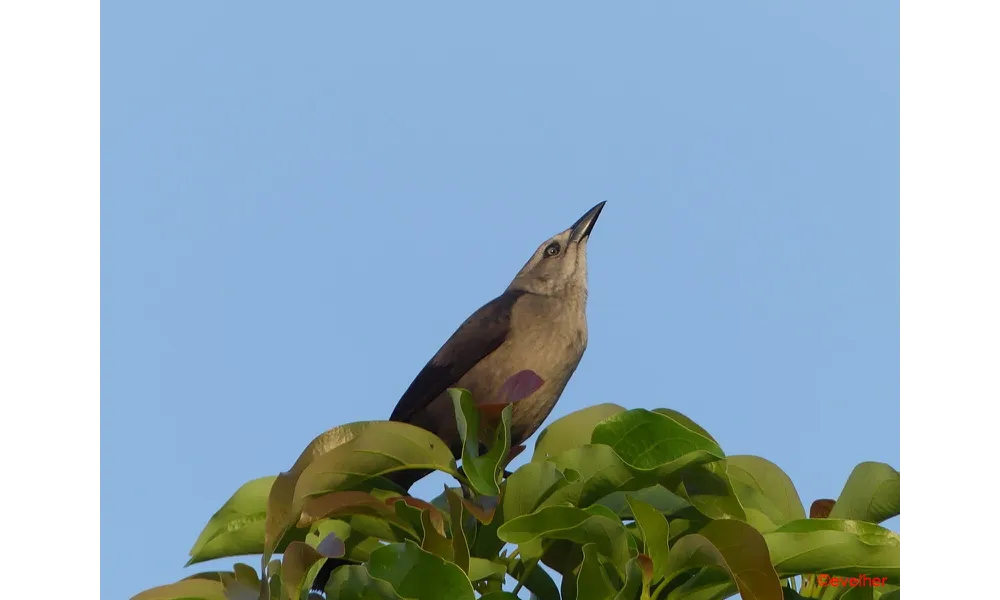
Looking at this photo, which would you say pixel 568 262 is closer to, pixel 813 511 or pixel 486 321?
pixel 486 321

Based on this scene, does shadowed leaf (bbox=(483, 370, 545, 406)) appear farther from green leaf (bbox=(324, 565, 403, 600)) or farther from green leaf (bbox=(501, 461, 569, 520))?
green leaf (bbox=(324, 565, 403, 600))

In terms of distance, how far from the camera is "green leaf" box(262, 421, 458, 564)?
2314 mm

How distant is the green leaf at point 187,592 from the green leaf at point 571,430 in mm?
880

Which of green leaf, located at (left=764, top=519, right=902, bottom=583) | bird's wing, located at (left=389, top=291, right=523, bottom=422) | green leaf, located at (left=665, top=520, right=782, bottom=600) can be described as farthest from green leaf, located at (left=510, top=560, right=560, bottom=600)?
bird's wing, located at (left=389, top=291, right=523, bottom=422)

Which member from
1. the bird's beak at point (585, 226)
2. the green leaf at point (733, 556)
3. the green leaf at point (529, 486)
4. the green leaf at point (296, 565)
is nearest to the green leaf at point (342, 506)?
the green leaf at point (296, 565)

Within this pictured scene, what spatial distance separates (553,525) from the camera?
86.0 inches

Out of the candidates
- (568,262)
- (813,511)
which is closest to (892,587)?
(813,511)

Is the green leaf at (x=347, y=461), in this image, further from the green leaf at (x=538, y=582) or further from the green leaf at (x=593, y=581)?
the green leaf at (x=593, y=581)

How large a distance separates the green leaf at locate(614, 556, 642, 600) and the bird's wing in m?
3.03

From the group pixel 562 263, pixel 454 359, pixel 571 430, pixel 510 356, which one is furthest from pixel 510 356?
pixel 571 430

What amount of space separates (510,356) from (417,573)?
306 centimetres

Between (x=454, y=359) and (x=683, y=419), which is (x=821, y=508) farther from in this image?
(x=454, y=359)

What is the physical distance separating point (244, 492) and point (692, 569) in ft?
3.95
